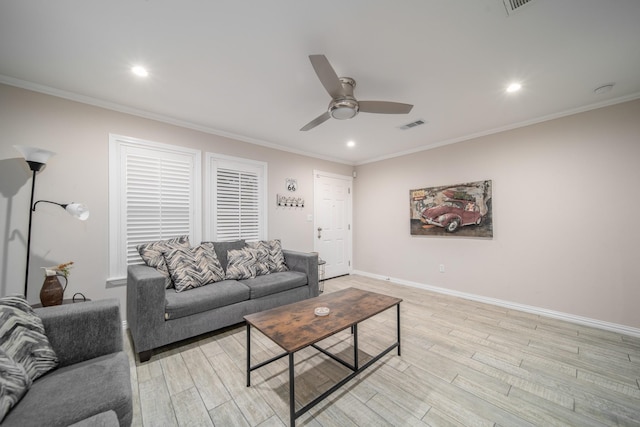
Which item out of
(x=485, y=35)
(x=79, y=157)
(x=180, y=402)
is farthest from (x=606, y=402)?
(x=79, y=157)

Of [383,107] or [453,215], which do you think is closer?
[383,107]

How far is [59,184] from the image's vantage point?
7.97 feet

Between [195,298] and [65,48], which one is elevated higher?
[65,48]

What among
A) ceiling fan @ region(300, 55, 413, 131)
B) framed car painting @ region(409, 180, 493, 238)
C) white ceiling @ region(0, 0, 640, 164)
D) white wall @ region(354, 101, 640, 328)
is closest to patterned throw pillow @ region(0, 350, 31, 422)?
white ceiling @ region(0, 0, 640, 164)

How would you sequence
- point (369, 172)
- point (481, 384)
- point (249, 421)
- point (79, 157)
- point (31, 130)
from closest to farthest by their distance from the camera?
1. point (249, 421)
2. point (481, 384)
3. point (31, 130)
4. point (79, 157)
5. point (369, 172)

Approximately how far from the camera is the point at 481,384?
181 cm

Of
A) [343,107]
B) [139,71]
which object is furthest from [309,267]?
[139,71]

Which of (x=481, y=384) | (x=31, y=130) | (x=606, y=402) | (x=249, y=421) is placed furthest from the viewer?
(x=31, y=130)

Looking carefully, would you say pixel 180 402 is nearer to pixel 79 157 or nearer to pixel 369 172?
pixel 79 157

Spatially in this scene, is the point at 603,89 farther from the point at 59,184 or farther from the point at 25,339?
the point at 59,184

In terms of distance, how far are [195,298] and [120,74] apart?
2196 millimetres

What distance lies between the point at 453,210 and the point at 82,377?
4381mm

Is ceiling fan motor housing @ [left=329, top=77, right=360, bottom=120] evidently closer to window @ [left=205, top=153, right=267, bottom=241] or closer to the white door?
window @ [left=205, top=153, right=267, bottom=241]

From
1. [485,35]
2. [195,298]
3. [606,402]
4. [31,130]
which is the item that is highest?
[485,35]
